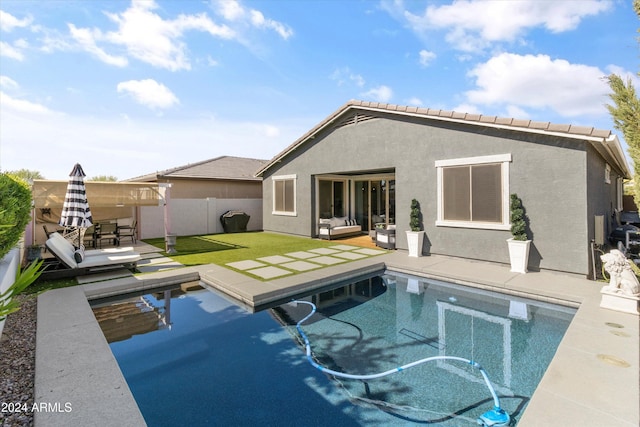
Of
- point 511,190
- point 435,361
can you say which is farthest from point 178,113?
point 435,361

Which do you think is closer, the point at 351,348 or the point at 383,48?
the point at 351,348

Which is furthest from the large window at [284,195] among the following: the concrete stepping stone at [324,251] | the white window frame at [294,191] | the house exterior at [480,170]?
the concrete stepping stone at [324,251]

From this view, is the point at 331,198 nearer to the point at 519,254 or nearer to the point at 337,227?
the point at 337,227

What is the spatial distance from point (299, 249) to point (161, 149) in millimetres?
25190

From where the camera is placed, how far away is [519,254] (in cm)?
881

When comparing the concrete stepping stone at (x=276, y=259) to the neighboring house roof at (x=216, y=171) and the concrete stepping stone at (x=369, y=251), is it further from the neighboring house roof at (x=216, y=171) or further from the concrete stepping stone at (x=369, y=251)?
the neighboring house roof at (x=216, y=171)

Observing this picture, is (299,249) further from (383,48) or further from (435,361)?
(383,48)

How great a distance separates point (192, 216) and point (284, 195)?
19.7ft

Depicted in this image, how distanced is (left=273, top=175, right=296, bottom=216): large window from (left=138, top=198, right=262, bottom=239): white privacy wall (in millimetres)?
3496

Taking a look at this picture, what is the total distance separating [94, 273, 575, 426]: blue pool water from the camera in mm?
3727

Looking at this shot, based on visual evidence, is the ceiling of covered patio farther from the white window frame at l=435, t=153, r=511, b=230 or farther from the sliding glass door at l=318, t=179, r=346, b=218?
the white window frame at l=435, t=153, r=511, b=230

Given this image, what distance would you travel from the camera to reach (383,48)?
48.9 feet

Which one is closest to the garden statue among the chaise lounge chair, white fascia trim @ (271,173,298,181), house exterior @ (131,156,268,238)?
the chaise lounge chair

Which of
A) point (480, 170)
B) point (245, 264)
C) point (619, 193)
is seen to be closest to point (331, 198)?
point (245, 264)
